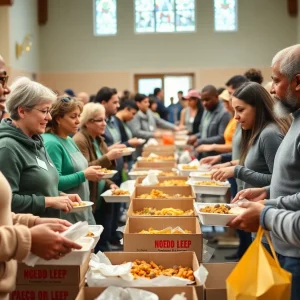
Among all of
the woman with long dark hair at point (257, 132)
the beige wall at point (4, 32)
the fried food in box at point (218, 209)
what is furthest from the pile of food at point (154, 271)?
the beige wall at point (4, 32)

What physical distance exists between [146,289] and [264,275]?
1.44 feet

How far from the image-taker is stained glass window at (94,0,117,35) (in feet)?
52.4

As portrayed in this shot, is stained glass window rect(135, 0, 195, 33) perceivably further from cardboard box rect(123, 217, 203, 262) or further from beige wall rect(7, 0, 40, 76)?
cardboard box rect(123, 217, 203, 262)

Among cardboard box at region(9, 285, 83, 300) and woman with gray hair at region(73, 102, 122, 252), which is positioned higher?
woman with gray hair at region(73, 102, 122, 252)

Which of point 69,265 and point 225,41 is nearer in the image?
point 69,265

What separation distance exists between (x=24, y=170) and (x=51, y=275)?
0.59 meters

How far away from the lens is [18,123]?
8.37ft

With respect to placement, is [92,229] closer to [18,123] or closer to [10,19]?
[18,123]

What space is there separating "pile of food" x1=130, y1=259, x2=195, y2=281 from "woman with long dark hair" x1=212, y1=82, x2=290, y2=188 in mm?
880

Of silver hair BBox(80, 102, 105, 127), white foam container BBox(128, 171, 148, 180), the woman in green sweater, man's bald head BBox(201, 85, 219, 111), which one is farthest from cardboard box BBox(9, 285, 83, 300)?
man's bald head BBox(201, 85, 219, 111)

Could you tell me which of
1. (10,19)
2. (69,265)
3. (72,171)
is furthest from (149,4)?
(69,265)

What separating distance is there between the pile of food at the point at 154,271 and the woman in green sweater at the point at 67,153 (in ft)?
3.41

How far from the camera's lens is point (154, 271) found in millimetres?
2174

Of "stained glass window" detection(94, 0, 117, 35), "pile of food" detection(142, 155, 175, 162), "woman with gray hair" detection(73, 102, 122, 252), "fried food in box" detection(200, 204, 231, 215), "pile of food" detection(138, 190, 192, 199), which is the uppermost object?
"stained glass window" detection(94, 0, 117, 35)
